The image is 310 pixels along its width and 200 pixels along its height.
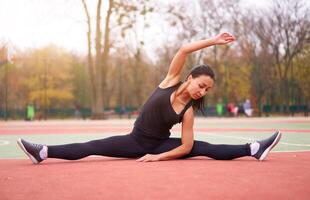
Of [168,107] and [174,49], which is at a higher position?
[174,49]

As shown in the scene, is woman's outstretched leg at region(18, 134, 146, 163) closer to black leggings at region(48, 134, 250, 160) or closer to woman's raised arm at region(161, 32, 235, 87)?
black leggings at region(48, 134, 250, 160)

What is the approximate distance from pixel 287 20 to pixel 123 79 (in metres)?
22.2

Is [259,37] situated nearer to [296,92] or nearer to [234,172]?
[296,92]

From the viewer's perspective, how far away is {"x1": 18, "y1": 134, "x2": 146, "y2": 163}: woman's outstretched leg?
17.8ft

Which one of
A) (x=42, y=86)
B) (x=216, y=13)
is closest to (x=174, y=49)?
(x=216, y=13)

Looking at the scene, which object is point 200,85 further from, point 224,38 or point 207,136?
point 207,136

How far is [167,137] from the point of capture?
19.1 ft

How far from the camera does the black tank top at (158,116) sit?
549cm

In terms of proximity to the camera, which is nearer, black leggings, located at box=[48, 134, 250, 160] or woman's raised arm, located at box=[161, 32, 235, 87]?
woman's raised arm, located at box=[161, 32, 235, 87]

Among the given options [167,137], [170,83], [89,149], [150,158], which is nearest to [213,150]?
[167,137]

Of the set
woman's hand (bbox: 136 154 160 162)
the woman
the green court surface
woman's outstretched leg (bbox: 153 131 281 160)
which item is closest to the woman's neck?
the woman

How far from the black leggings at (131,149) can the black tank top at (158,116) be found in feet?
0.46

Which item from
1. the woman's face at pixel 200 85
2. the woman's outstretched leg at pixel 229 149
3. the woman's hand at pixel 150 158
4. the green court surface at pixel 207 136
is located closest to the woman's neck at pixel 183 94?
the woman's face at pixel 200 85

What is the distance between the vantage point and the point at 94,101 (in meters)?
33.0
